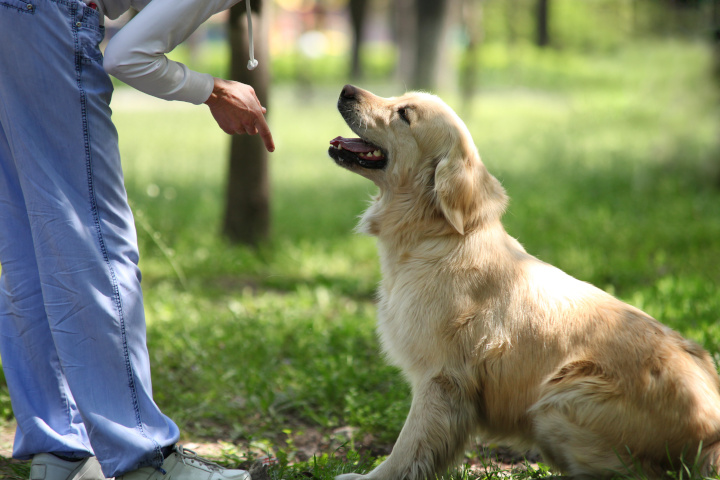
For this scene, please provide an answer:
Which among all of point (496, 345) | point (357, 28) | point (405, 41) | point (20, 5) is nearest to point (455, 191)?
point (496, 345)

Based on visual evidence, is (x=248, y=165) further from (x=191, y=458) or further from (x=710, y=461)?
(x=710, y=461)

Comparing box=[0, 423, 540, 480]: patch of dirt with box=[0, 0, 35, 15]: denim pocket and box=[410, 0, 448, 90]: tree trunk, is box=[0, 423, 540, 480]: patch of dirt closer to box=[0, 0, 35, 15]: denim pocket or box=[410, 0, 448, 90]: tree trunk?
box=[0, 0, 35, 15]: denim pocket

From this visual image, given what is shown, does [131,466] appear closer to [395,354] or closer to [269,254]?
[395,354]

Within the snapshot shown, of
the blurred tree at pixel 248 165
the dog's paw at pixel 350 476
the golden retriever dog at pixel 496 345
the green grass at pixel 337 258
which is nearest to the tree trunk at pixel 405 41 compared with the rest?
the green grass at pixel 337 258

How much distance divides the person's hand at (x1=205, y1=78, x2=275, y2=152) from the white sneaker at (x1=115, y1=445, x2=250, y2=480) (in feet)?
3.97

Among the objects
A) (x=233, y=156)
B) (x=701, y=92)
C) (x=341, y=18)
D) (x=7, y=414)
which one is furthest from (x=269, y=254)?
(x=341, y=18)

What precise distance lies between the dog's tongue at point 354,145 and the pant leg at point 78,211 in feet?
3.75

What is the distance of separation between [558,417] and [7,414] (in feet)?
8.75

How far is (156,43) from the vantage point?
216 cm

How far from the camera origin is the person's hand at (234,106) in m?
2.44

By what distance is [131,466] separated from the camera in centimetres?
225

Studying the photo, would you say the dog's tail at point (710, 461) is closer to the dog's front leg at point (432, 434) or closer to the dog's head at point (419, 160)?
the dog's front leg at point (432, 434)

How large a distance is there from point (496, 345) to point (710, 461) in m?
0.86

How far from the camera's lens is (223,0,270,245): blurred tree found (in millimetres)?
6016
